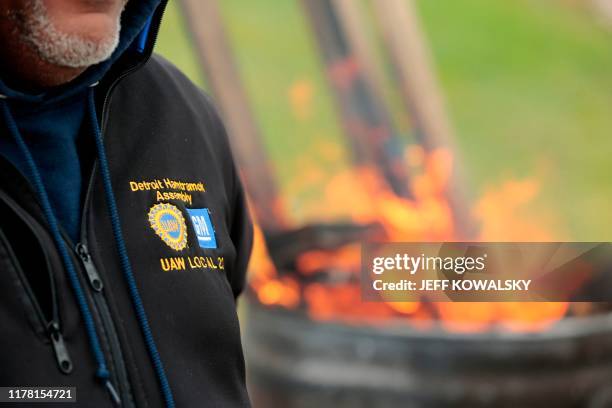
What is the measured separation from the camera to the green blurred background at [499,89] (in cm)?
776

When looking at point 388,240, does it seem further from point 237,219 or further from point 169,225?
point 169,225

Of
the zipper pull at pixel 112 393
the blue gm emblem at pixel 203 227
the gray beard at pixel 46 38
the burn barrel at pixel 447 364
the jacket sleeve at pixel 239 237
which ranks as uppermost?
the gray beard at pixel 46 38

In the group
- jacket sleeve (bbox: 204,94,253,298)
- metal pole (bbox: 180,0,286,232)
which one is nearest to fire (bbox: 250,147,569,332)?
metal pole (bbox: 180,0,286,232)

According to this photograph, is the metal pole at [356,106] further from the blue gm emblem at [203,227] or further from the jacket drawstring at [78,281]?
the jacket drawstring at [78,281]

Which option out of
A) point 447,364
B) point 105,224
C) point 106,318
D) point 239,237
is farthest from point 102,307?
point 447,364

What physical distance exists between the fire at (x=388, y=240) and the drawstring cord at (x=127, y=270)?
1919mm

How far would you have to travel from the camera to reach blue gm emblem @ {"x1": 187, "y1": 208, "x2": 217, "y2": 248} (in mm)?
1416

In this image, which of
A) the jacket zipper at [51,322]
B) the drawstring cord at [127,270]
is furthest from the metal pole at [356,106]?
the jacket zipper at [51,322]

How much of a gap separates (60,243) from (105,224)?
0.09 meters

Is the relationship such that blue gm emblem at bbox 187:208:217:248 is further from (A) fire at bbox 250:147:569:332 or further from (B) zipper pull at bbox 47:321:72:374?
(A) fire at bbox 250:147:569:332

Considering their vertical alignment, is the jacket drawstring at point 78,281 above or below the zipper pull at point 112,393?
above

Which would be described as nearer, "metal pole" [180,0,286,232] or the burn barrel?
the burn barrel

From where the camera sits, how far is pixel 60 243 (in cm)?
121

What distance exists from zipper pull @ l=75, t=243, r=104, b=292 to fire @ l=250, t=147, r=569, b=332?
197 cm
